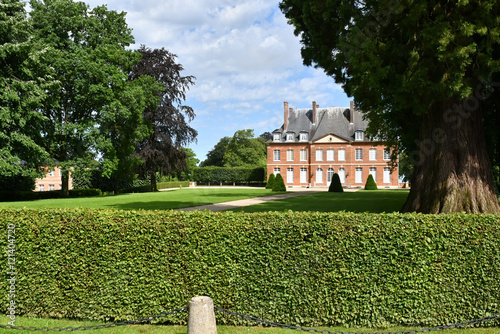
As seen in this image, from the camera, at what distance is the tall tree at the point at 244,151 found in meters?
63.4

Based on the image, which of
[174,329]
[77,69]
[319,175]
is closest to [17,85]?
[77,69]

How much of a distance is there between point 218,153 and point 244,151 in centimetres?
1300

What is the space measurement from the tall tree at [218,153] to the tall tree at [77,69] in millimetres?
47692

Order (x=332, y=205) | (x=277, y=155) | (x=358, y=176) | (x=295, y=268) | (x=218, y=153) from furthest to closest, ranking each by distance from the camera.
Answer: (x=218, y=153) → (x=277, y=155) → (x=358, y=176) → (x=332, y=205) → (x=295, y=268)

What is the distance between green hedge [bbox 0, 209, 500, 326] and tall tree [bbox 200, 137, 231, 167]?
68102 millimetres

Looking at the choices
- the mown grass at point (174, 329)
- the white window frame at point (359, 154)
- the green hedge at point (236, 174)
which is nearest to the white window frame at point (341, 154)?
the white window frame at point (359, 154)

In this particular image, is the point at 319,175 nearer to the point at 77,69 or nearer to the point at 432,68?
the point at 77,69

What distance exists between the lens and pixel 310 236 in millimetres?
5066

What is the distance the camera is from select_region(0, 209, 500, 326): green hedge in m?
5.03

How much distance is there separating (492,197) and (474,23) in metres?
4.54

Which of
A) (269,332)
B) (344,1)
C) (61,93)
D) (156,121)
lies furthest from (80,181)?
(269,332)

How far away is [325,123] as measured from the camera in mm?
48188

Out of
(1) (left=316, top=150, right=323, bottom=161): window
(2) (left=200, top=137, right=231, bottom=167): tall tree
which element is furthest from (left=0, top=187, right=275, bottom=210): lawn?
(2) (left=200, top=137, right=231, bottom=167): tall tree

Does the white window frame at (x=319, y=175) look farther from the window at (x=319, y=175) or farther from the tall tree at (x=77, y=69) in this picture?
the tall tree at (x=77, y=69)
